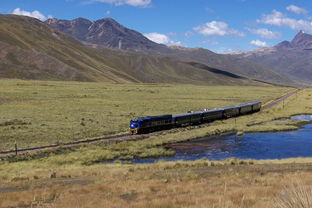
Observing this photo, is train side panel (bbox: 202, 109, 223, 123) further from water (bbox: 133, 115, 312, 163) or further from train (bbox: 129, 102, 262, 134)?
water (bbox: 133, 115, 312, 163)

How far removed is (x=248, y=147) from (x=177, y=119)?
19951mm

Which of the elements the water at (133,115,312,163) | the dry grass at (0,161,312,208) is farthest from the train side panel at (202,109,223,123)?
the dry grass at (0,161,312,208)

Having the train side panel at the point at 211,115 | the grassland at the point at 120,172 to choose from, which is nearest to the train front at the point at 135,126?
the grassland at the point at 120,172

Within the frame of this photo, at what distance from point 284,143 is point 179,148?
15.5m

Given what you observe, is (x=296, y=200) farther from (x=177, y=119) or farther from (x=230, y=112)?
(x=230, y=112)

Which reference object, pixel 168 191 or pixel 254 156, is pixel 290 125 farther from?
pixel 168 191

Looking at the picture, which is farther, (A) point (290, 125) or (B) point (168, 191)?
(A) point (290, 125)

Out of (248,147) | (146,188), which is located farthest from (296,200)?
(248,147)

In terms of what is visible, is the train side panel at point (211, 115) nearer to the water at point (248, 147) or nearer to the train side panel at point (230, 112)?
the train side panel at point (230, 112)

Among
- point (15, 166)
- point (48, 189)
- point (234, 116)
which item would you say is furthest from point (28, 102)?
point (48, 189)

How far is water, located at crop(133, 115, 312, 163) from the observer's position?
4493cm

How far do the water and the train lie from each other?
334 inches

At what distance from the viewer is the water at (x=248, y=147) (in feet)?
147

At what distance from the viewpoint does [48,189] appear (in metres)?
21.5
